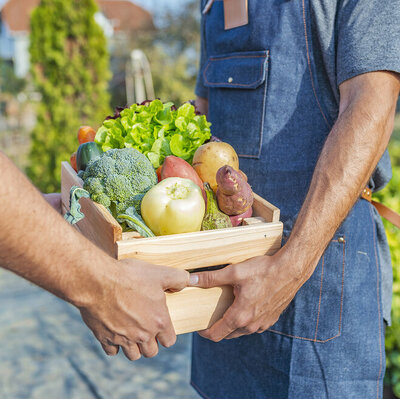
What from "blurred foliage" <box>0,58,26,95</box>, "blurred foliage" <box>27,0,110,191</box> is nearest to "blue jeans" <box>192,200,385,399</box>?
"blurred foliage" <box>27,0,110,191</box>

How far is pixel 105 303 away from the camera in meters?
1.24

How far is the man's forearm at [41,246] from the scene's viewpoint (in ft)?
3.57

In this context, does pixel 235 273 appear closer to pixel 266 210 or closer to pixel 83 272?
pixel 266 210

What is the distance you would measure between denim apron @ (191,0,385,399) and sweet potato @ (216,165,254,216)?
1.19ft

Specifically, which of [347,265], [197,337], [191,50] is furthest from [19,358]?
[191,50]

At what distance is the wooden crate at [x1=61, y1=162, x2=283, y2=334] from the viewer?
4.07 feet

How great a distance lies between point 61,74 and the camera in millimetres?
A: 7328

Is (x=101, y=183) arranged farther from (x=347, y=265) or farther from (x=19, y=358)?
(x=19, y=358)

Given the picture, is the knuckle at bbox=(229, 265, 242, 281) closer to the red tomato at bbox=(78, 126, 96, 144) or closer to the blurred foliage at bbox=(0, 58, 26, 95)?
the red tomato at bbox=(78, 126, 96, 144)

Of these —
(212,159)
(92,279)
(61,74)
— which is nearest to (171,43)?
(61,74)

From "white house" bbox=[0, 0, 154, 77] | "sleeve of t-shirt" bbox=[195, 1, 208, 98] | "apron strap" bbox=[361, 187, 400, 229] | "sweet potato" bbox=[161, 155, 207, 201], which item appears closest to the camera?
"sweet potato" bbox=[161, 155, 207, 201]

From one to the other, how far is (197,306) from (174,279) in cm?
18

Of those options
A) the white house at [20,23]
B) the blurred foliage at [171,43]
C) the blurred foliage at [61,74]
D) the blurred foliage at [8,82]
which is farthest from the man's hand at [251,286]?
the white house at [20,23]

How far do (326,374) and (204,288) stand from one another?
68cm
